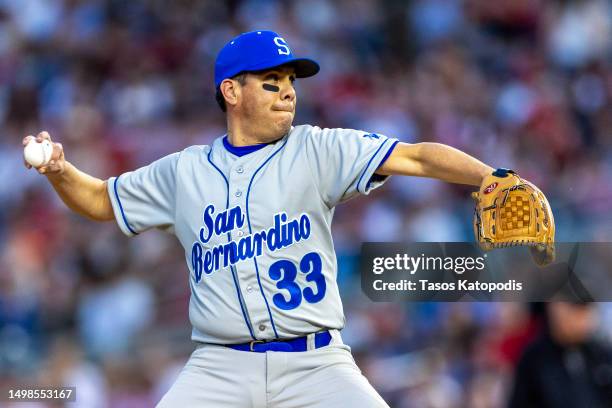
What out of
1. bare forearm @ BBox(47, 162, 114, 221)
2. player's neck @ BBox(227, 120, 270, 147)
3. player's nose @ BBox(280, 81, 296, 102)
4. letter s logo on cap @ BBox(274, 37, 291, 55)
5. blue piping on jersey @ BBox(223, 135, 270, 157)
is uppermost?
letter s logo on cap @ BBox(274, 37, 291, 55)

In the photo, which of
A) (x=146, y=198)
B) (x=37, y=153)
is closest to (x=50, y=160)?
(x=37, y=153)

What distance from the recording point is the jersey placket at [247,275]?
118 inches

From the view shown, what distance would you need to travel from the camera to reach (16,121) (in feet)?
26.8

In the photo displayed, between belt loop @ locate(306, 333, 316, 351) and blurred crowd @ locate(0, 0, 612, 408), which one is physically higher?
blurred crowd @ locate(0, 0, 612, 408)

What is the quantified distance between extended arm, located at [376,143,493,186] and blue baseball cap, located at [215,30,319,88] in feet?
1.50

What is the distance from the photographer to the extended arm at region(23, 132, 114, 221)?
3229mm

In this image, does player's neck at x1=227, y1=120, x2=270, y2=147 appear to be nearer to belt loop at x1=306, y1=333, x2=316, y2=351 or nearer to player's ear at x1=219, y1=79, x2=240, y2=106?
player's ear at x1=219, y1=79, x2=240, y2=106

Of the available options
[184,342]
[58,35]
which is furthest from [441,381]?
[58,35]

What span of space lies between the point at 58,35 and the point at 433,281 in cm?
534

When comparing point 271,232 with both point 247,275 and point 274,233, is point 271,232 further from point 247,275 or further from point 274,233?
point 247,275

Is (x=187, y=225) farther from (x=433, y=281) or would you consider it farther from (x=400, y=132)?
(x=400, y=132)

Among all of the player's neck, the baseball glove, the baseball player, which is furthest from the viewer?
the player's neck

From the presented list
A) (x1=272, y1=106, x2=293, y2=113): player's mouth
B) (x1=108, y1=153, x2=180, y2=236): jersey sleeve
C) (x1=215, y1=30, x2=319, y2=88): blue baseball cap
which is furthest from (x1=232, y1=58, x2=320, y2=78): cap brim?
(x1=108, y1=153, x2=180, y2=236): jersey sleeve

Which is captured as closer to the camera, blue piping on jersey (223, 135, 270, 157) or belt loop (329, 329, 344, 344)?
belt loop (329, 329, 344, 344)
